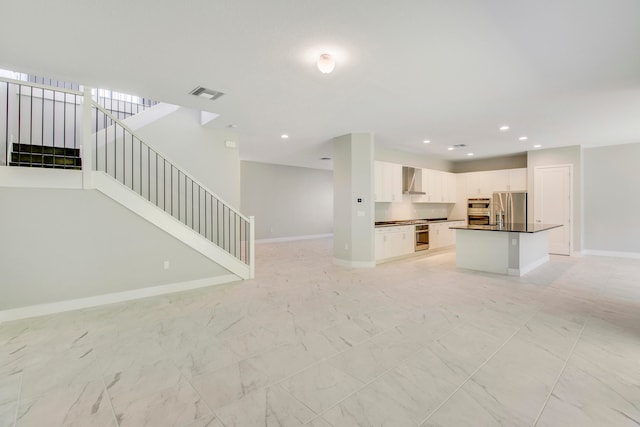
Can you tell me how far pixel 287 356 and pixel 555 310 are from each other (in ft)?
11.3

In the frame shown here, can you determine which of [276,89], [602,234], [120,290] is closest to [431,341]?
[276,89]

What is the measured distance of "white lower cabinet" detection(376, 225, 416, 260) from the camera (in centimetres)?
668

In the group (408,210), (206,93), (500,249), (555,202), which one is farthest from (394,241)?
(206,93)

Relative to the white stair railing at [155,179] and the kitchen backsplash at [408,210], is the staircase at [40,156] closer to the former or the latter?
the white stair railing at [155,179]

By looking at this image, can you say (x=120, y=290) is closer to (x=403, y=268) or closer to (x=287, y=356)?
(x=287, y=356)

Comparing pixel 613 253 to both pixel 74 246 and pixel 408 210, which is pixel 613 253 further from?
pixel 74 246

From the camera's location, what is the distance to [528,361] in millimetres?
2496

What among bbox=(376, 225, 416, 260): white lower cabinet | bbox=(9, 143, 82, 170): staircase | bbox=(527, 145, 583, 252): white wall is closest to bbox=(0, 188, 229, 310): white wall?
bbox=(9, 143, 82, 170): staircase

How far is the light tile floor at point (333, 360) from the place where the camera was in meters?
1.88

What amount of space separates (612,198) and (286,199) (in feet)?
30.6

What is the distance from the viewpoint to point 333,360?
8.25 feet

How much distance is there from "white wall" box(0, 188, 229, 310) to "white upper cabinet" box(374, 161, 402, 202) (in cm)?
450

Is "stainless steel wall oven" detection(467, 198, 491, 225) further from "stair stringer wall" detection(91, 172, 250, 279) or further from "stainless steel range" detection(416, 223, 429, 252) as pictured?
"stair stringer wall" detection(91, 172, 250, 279)

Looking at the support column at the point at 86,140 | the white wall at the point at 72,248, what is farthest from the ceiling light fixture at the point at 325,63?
the white wall at the point at 72,248
